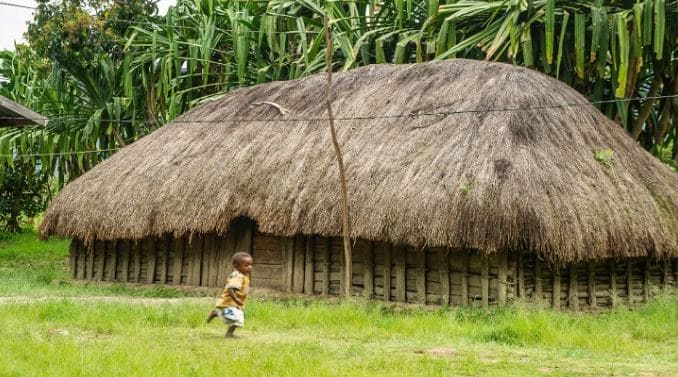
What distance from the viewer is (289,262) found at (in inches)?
558

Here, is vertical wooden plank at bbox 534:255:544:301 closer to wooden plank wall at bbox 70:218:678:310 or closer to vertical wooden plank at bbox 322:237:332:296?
wooden plank wall at bbox 70:218:678:310

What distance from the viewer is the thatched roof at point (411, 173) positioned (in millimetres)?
11656

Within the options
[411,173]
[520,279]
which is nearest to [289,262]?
[411,173]

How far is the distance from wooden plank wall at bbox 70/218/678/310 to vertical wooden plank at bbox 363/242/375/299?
1 cm

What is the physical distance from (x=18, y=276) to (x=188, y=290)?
464 centimetres

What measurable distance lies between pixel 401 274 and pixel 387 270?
24 cm

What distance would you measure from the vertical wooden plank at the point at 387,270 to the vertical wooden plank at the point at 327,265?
3.52 feet


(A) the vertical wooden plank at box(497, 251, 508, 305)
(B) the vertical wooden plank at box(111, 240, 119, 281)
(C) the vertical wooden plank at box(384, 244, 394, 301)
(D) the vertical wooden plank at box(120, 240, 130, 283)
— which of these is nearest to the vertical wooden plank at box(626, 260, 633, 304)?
(A) the vertical wooden plank at box(497, 251, 508, 305)

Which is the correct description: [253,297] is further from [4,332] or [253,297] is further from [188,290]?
[4,332]

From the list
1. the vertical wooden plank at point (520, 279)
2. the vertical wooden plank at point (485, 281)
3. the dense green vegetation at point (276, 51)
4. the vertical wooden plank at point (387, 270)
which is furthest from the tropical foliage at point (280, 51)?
the vertical wooden plank at point (387, 270)

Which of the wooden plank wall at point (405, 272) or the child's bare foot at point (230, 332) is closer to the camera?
the child's bare foot at point (230, 332)

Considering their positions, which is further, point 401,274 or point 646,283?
point 646,283

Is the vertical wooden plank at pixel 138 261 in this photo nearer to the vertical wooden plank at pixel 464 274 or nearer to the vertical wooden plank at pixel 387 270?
the vertical wooden plank at pixel 387 270

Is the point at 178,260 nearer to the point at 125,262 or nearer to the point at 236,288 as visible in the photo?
the point at 125,262
